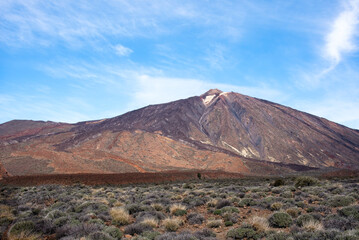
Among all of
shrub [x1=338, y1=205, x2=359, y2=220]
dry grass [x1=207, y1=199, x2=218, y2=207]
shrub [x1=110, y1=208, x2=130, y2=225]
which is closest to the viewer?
shrub [x1=338, y1=205, x2=359, y2=220]

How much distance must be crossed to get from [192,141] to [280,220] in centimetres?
8275

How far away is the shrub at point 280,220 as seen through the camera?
820 centimetres

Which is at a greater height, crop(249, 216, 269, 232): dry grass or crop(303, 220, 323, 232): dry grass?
crop(303, 220, 323, 232): dry grass

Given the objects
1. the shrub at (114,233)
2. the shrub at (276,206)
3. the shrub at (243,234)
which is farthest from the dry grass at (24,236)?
the shrub at (276,206)

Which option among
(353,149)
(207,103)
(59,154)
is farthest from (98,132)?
(353,149)

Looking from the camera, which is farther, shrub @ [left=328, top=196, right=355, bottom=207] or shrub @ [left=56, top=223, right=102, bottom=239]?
shrub @ [left=328, top=196, right=355, bottom=207]

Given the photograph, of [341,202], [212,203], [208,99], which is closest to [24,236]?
[212,203]

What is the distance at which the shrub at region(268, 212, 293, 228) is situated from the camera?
8.20 meters

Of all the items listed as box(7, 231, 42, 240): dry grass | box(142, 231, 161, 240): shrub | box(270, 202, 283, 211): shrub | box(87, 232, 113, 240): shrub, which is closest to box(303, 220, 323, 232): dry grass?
box(270, 202, 283, 211): shrub

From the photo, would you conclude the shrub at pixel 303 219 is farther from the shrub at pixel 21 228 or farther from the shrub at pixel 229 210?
the shrub at pixel 21 228

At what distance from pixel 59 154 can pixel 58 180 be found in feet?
81.8

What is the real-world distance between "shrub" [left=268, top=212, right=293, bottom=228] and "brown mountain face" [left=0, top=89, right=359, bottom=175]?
4806 centimetres

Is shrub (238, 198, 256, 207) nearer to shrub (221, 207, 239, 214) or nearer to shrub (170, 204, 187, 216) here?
shrub (221, 207, 239, 214)

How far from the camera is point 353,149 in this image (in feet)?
369
